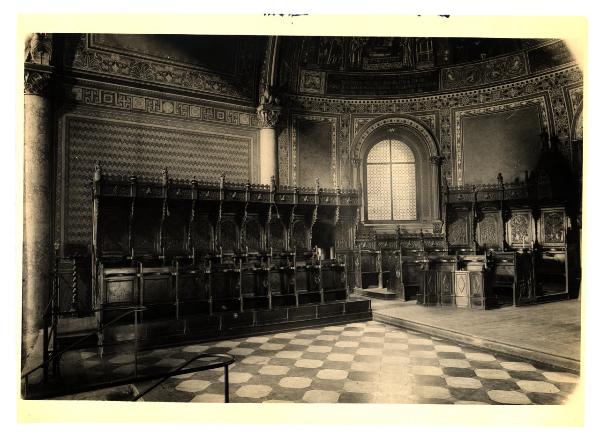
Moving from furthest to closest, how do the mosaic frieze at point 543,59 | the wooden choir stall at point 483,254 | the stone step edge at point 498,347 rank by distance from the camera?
the mosaic frieze at point 543,59 → the wooden choir stall at point 483,254 → the stone step edge at point 498,347

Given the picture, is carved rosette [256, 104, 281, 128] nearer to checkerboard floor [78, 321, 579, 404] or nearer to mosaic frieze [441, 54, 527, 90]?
mosaic frieze [441, 54, 527, 90]

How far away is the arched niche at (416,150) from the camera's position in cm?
1047

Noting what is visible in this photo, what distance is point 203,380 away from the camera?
12.8 ft

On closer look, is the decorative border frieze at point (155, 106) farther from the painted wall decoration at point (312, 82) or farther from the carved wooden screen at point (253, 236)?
the carved wooden screen at point (253, 236)

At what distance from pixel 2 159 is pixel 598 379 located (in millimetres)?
5332

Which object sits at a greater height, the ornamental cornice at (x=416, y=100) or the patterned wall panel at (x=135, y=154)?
the ornamental cornice at (x=416, y=100)

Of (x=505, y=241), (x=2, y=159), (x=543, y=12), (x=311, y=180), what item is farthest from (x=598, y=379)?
(x=311, y=180)

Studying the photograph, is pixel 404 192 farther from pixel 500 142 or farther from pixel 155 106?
pixel 155 106

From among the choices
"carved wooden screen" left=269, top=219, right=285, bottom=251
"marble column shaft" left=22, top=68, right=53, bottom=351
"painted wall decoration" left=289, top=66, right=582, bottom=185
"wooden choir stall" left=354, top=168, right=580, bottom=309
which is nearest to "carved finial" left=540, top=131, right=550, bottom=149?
"painted wall decoration" left=289, top=66, right=582, bottom=185

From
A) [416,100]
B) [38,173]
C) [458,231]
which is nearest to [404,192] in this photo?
[458,231]

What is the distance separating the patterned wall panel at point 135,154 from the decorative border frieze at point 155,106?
1.14 ft

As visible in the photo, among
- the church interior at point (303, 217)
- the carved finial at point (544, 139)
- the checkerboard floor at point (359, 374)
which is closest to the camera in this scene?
the checkerboard floor at point (359, 374)

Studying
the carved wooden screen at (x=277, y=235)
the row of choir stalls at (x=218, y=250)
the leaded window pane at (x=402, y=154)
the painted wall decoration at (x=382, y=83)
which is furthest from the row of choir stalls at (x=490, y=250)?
the painted wall decoration at (x=382, y=83)

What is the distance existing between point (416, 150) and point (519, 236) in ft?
10.9
